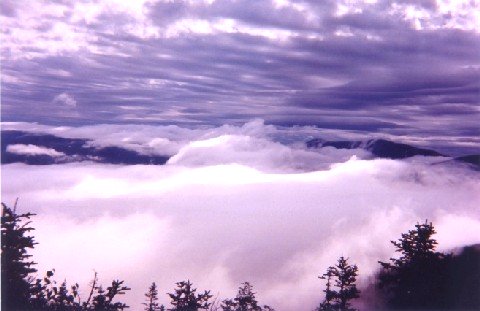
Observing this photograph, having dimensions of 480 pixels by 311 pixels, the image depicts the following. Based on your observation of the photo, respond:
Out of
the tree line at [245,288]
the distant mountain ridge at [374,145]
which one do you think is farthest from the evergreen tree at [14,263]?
the distant mountain ridge at [374,145]

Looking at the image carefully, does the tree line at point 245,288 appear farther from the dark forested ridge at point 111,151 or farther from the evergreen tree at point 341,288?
the dark forested ridge at point 111,151

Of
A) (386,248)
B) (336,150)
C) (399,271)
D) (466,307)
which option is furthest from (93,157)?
(386,248)

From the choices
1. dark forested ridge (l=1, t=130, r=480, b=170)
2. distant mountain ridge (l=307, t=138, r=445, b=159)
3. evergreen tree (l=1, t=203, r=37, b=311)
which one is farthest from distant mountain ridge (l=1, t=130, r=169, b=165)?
evergreen tree (l=1, t=203, r=37, b=311)

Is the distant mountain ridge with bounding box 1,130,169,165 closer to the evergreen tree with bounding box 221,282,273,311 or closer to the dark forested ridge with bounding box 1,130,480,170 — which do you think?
the dark forested ridge with bounding box 1,130,480,170

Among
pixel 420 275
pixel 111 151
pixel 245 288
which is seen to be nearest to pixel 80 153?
pixel 111 151

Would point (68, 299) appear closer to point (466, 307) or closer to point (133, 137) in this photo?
point (466, 307)
